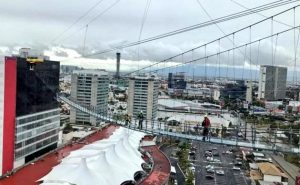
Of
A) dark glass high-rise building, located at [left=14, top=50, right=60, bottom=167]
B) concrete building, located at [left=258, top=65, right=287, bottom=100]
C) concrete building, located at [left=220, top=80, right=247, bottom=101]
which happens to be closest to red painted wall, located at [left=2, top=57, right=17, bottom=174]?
dark glass high-rise building, located at [left=14, top=50, right=60, bottom=167]

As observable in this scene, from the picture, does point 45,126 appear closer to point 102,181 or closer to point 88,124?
point 102,181

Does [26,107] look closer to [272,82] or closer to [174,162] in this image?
[174,162]

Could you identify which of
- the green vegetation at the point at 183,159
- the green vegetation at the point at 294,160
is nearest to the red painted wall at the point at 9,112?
the green vegetation at the point at 183,159

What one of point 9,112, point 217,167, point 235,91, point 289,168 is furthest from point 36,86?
point 235,91

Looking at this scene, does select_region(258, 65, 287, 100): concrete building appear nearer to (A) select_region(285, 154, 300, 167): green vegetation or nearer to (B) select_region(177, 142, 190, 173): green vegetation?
(A) select_region(285, 154, 300, 167): green vegetation

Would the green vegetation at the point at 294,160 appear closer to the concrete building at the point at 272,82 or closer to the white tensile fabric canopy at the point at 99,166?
the concrete building at the point at 272,82

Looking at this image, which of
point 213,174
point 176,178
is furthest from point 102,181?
point 213,174

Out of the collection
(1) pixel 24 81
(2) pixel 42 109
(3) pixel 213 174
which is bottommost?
(3) pixel 213 174
